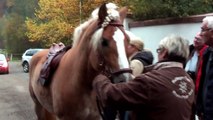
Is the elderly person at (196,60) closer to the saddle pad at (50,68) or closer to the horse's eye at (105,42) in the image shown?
the horse's eye at (105,42)

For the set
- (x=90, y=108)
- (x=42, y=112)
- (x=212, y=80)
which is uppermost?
(x=212, y=80)

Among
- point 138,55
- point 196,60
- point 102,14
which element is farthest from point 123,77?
point 196,60

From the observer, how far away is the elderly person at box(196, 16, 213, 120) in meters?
3.89

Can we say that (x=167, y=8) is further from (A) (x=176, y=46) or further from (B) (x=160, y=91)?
(B) (x=160, y=91)

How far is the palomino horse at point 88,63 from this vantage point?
3596 millimetres

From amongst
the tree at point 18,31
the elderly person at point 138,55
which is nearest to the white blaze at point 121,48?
the elderly person at point 138,55

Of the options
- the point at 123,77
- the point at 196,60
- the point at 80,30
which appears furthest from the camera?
the point at 196,60

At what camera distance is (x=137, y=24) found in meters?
12.6

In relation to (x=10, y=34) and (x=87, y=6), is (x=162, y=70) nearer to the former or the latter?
(x=87, y=6)

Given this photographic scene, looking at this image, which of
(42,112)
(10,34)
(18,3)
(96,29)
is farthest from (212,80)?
(18,3)

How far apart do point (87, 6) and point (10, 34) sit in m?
36.6

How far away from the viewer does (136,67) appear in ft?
13.5

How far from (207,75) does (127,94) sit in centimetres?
137

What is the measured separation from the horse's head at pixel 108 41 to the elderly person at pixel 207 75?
2.72 ft
